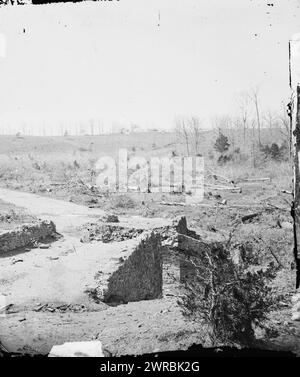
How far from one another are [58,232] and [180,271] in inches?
191

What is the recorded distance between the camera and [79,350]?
4148mm

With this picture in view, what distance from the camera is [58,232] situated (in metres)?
13.9

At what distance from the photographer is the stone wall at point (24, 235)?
34.1 feet

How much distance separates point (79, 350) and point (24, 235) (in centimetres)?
754

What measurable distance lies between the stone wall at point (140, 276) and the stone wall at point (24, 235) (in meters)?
3.33

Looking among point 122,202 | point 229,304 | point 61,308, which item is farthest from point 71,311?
point 122,202

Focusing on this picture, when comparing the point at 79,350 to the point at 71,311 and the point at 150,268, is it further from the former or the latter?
the point at 150,268

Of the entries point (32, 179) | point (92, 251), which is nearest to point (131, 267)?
point (92, 251)

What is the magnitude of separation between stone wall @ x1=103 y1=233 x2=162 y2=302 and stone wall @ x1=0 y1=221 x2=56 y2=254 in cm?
333

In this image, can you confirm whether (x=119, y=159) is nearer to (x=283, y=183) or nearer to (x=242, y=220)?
(x=283, y=183)

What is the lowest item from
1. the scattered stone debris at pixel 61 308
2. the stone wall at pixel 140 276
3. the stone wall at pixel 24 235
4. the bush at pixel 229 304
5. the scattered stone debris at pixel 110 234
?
the stone wall at pixel 140 276

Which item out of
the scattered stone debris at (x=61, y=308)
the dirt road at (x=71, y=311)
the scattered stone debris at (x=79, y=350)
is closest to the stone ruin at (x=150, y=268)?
the dirt road at (x=71, y=311)

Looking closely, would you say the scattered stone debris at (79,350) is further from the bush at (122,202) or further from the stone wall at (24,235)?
the bush at (122,202)

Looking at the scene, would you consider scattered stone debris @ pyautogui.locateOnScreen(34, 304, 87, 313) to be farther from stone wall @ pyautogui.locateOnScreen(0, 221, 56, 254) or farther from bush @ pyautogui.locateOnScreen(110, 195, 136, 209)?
bush @ pyautogui.locateOnScreen(110, 195, 136, 209)
